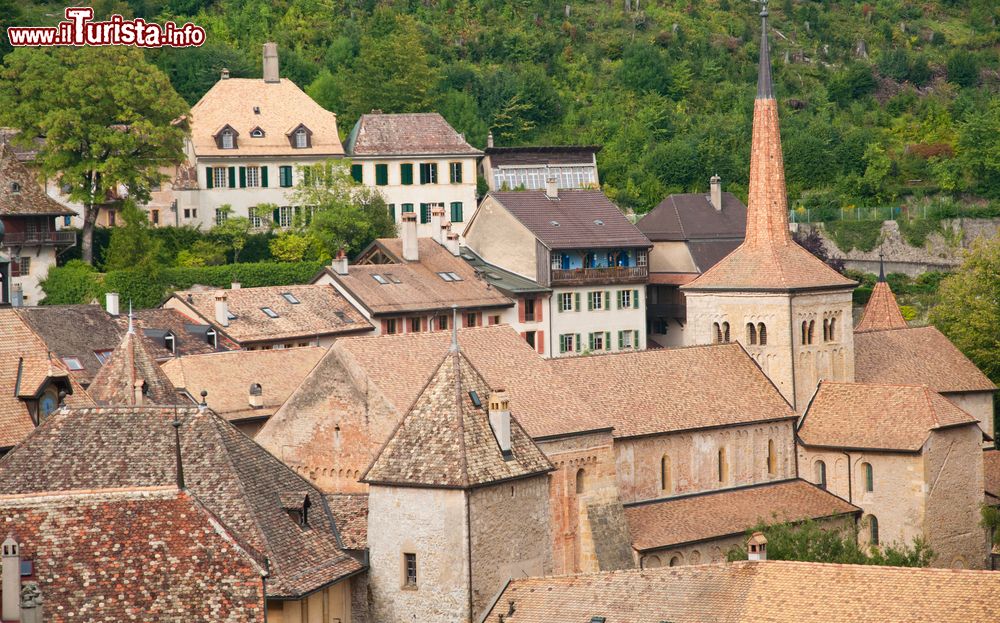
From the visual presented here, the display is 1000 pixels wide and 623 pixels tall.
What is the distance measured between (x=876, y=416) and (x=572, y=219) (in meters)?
28.3

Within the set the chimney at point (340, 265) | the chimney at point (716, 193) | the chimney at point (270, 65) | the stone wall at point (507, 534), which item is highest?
the chimney at point (270, 65)

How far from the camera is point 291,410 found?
218ft

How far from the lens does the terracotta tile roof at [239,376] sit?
7844 cm

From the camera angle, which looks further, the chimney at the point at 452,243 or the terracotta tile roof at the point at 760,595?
the chimney at the point at 452,243

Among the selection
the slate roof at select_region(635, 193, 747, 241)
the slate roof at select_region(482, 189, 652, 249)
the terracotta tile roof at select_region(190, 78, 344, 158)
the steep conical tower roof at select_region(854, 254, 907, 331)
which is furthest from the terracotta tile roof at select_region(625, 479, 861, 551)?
the terracotta tile roof at select_region(190, 78, 344, 158)

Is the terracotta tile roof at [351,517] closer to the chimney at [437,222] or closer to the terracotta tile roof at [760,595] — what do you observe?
the terracotta tile roof at [760,595]

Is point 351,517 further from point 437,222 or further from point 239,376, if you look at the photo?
point 437,222

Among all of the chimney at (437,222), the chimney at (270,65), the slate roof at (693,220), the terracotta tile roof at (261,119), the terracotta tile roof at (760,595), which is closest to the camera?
the terracotta tile roof at (760,595)

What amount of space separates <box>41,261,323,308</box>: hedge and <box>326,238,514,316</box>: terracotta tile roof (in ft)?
11.6

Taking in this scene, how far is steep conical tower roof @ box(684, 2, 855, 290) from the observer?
272 ft

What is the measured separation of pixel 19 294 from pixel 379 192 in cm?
2200

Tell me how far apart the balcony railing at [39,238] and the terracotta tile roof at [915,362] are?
3352 cm

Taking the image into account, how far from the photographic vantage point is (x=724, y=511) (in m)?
75.4

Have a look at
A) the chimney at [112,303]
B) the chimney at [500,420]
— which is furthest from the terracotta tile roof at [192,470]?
the chimney at [112,303]
